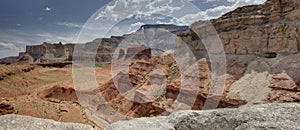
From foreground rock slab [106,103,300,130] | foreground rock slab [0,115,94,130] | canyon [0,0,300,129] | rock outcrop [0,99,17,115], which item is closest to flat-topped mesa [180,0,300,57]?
canyon [0,0,300,129]

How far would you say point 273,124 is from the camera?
493 cm

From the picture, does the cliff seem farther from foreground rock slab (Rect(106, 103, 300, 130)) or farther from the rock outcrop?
foreground rock slab (Rect(106, 103, 300, 130))

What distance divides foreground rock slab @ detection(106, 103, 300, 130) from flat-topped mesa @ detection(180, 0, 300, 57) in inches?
415

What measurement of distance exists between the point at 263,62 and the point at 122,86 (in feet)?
56.3

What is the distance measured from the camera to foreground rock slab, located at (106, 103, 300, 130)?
5027 millimetres

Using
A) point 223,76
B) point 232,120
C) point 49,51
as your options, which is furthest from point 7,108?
point 49,51

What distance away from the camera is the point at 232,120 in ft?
18.1

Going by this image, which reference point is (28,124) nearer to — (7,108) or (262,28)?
(262,28)

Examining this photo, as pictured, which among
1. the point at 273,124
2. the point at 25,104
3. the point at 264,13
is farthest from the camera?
the point at 25,104

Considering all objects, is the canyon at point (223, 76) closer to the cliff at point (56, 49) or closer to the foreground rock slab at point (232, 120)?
the foreground rock slab at point (232, 120)

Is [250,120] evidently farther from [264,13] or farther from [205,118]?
[264,13]

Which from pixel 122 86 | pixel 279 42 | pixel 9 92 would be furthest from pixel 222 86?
pixel 9 92

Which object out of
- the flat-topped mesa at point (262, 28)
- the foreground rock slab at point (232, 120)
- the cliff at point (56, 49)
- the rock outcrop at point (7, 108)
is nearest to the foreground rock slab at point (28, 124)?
the foreground rock slab at point (232, 120)

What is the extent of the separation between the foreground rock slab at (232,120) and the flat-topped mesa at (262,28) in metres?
10.5
